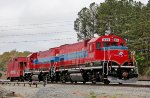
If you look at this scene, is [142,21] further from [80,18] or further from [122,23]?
[80,18]

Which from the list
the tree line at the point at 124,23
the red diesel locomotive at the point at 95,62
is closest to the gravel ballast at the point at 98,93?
the red diesel locomotive at the point at 95,62

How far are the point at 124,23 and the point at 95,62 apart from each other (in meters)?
46.6

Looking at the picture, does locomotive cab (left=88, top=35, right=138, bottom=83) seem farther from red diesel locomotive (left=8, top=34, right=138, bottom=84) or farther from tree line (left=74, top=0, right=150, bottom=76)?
tree line (left=74, top=0, right=150, bottom=76)

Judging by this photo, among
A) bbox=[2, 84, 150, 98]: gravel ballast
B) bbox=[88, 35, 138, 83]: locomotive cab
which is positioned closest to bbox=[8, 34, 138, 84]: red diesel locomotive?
bbox=[88, 35, 138, 83]: locomotive cab

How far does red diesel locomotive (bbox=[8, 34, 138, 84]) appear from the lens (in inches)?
1147

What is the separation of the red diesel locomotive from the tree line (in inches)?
760

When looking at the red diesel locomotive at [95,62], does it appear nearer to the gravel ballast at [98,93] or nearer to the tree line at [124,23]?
the gravel ballast at [98,93]

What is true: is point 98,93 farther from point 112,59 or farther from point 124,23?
point 124,23

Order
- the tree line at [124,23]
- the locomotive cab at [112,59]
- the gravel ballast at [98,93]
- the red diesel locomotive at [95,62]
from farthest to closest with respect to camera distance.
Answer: the tree line at [124,23] → the red diesel locomotive at [95,62] → the locomotive cab at [112,59] → the gravel ballast at [98,93]

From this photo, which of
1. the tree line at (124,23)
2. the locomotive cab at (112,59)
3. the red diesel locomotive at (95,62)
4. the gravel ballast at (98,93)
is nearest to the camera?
the gravel ballast at (98,93)

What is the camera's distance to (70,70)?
1399 inches

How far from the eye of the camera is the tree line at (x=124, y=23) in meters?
59.9

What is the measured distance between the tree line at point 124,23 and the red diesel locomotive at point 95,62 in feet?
63.3

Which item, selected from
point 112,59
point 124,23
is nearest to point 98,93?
point 112,59
